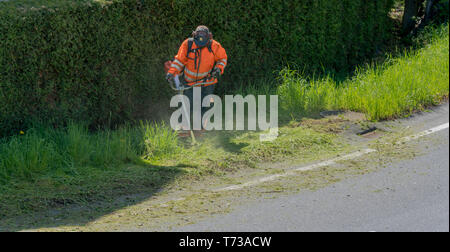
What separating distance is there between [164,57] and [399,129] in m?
3.33

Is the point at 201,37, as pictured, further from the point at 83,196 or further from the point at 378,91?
the point at 378,91

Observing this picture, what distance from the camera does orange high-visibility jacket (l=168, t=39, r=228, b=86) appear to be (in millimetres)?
7934

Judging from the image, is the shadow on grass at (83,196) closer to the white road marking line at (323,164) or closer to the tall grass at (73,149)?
the tall grass at (73,149)

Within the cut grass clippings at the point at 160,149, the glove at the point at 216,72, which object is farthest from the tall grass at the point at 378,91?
the glove at the point at 216,72

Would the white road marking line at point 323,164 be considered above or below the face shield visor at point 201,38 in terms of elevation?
below

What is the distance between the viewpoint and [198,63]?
7.99 m

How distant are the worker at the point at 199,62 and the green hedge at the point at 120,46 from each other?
74 cm

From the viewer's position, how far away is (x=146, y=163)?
7.14 m

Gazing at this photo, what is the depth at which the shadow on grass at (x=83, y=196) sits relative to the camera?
5637mm
